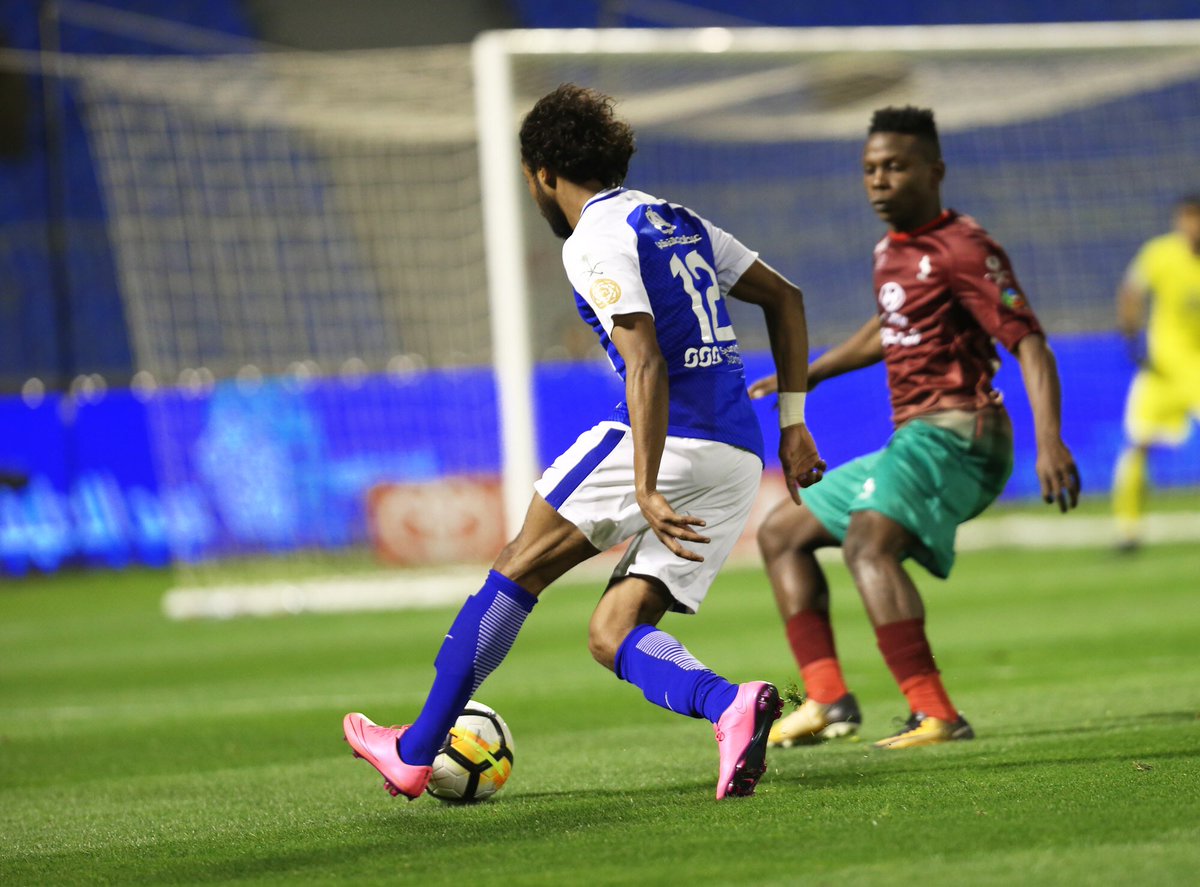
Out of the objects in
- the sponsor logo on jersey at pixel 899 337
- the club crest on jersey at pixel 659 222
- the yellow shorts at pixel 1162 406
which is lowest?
the yellow shorts at pixel 1162 406

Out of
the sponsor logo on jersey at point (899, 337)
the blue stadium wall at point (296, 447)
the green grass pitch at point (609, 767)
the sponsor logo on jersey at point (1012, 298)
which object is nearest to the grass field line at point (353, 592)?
the blue stadium wall at point (296, 447)

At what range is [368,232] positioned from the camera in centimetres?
1400

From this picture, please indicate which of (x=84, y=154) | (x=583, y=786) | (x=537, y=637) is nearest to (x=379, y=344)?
(x=537, y=637)

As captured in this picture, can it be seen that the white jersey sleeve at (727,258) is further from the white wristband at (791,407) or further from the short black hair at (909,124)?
the short black hair at (909,124)

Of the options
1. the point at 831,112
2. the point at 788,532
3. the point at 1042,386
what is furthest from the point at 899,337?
the point at 831,112

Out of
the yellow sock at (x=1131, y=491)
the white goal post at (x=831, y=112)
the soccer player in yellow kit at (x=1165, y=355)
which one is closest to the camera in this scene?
the white goal post at (x=831, y=112)

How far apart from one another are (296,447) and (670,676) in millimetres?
10465

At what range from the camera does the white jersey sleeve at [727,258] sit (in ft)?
15.3

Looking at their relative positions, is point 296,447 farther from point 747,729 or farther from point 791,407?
point 747,729

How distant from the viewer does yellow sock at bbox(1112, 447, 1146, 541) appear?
486 inches

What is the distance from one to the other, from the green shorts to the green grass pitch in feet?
2.22

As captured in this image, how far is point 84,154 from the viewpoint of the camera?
2119 cm

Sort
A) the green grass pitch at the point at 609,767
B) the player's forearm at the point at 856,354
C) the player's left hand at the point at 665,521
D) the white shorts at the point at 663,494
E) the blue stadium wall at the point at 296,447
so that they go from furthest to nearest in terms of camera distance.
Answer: the blue stadium wall at the point at 296,447, the player's forearm at the point at 856,354, the white shorts at the point at 663,494, the player's left hand at the point at 665,521, the green grass pitch at the point at 609,767

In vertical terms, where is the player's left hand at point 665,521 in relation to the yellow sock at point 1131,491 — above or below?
above
